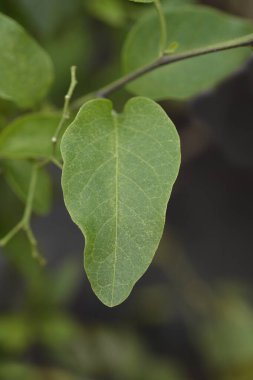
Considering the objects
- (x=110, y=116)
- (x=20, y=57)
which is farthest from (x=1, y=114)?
(x=110, y=116)

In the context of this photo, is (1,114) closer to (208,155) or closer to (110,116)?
(110,116)

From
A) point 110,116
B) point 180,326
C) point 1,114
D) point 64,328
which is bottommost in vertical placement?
point 180,326

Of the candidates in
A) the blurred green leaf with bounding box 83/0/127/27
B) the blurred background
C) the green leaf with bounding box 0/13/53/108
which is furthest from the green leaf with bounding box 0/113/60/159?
the blurred green leaf with bounding box 83/0/127/27

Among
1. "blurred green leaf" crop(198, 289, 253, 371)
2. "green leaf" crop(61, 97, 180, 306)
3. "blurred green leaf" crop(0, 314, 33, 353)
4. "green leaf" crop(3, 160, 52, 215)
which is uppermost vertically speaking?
"green leaf" crop(61, 97, 180, 306)

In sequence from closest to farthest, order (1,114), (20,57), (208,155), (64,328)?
(20,57) < (1,114) < (64,328) < (208,155)

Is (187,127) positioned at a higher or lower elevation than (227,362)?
higher

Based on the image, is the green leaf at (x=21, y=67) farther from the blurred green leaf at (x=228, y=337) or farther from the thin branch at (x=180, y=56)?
the blurred green leaf at (x=228, y=337)

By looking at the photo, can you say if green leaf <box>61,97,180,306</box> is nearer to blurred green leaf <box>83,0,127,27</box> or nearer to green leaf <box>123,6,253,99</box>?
green leaf <box>123,6,253,99</box>
